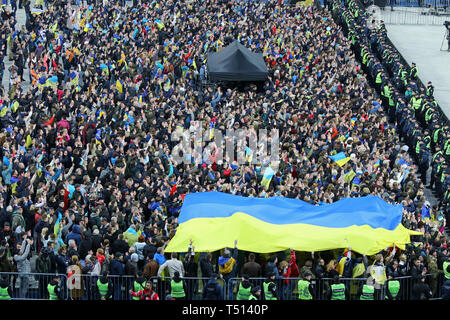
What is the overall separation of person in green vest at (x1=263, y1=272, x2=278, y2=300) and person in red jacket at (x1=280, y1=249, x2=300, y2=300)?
0.77 meters

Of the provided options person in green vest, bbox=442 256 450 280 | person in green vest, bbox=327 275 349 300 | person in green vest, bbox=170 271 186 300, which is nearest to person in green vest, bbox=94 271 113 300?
person in green vest, bbox=170 271 186 300

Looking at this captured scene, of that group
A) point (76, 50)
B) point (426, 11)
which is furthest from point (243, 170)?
point (426, 11)

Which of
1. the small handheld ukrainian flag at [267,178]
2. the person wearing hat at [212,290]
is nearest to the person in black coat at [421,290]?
the person wearing hat at [212,290]

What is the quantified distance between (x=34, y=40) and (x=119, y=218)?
58.0ft

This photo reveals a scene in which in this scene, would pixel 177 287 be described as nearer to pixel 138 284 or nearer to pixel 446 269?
pixel 138 284

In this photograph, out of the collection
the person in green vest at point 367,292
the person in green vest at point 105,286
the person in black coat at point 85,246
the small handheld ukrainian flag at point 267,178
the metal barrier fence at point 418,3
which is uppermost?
the metal barrier fence at point 418,3

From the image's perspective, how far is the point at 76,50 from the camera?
36.0 meters

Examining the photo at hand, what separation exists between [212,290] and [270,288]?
120cm

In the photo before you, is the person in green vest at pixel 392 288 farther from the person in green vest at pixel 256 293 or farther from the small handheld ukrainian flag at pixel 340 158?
the small handheld ukrainian flag at pixel 340 158

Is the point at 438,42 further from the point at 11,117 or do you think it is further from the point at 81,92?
the point at 11,117

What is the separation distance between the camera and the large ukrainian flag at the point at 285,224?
20281 millimetres

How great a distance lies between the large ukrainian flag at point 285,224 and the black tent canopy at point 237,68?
36.1ft

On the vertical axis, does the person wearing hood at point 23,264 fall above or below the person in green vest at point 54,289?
above

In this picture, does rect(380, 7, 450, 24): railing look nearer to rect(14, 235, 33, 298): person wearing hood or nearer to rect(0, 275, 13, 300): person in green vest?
rect(14, 235, 33, 298): person wearing hood
